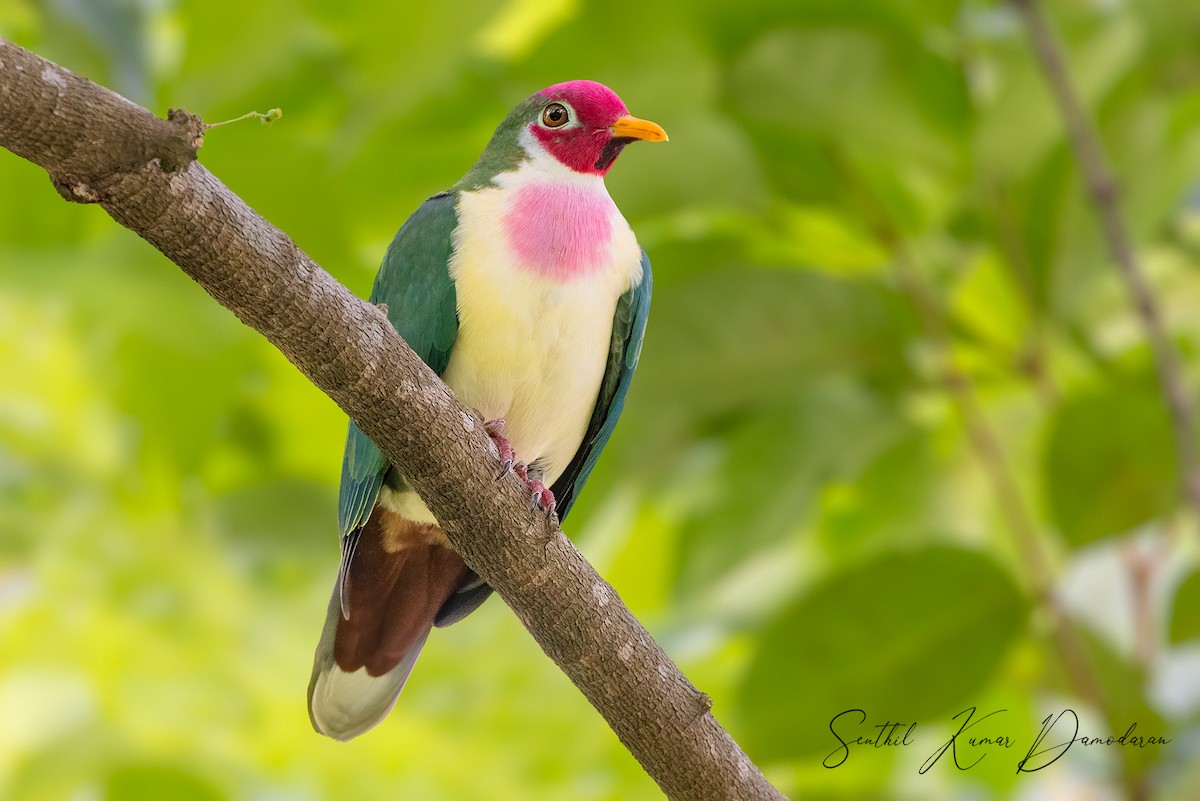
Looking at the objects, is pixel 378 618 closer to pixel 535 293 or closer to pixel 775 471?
pixel 535 293

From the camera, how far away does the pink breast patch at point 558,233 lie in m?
1.53

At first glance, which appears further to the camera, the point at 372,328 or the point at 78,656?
the point at 78,656

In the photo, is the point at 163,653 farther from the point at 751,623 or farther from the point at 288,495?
the point at 751,623

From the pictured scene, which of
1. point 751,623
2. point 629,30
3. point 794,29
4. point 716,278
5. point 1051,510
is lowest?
point 1051,510

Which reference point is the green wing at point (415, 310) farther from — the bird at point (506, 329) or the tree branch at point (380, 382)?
the tree branch at point (380, 382)

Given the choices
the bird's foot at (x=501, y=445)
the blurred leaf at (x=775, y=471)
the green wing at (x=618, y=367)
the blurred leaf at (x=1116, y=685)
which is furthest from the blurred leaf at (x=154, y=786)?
the blurred leaf at (x=1116, y=685)

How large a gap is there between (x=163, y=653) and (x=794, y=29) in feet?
6.28

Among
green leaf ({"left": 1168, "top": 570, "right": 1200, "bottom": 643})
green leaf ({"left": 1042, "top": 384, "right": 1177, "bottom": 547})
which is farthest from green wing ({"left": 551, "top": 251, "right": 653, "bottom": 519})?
green leaf ({"left": 1168, "top": 570, "right": 1200, "bottom": 643})

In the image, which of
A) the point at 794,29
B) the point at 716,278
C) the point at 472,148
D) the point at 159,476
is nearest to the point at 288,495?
the point at 159,476

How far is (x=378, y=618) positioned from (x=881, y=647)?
116 centimetres

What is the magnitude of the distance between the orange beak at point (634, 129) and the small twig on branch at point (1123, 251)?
1.04 metres

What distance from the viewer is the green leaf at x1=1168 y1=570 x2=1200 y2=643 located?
8.61 ft

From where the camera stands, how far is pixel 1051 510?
258 cm

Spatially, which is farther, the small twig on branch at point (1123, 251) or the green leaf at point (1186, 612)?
the green leaf at point (1186, 612)
